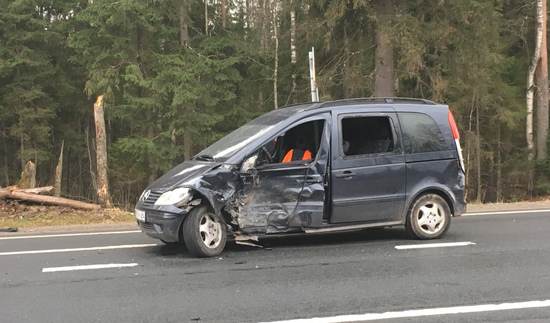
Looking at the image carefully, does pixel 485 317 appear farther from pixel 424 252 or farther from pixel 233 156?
pixel 233 156

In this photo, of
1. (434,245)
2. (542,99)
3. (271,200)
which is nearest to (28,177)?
(271,200)

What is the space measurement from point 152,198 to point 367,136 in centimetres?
311

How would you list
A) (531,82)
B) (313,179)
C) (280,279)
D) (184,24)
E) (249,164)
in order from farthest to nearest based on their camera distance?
(184,24) → (531,82) → (313,179) → (249,164) → (280,279)

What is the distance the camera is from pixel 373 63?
1975cm

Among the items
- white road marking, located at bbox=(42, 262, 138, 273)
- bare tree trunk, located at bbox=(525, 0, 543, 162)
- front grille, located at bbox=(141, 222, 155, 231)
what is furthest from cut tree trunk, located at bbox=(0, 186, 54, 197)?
bare tree trunk, located at bbox=(525, 0, 543, 162)

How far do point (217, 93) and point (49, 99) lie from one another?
448 inches

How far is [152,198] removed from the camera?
25.1ft

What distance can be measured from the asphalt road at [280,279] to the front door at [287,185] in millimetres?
460

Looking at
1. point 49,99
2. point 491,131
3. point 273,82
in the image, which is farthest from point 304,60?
point 49,99

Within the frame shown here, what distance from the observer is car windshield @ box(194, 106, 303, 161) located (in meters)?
7.91

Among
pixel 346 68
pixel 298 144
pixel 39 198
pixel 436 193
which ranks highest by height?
pixel 346 68

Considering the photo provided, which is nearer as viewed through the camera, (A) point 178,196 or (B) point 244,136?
(A) point 178,196

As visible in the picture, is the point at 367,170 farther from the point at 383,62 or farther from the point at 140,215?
the point at 383,62

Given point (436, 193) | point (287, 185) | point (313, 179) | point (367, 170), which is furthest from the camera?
point (436, 193)
